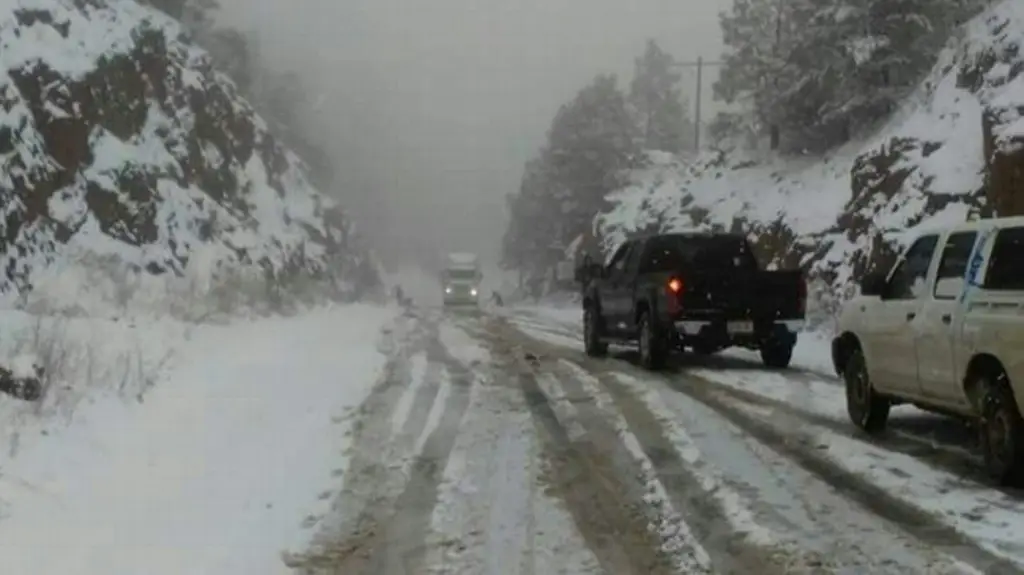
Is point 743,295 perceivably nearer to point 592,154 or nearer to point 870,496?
point 870,496

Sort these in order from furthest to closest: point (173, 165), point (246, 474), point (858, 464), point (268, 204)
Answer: point (268, 204)
point (173, 165)
point (858, 464)
point (246, 474)

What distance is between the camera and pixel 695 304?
15.1 metres

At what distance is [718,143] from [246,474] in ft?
126

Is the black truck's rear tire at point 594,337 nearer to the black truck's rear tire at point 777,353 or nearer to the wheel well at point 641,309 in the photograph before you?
the wheel well at point 641,309

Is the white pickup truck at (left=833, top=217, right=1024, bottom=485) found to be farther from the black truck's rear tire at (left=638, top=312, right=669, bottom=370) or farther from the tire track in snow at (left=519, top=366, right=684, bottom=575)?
the black truck's rear tire at (left=638, top=312, right=669, bottom=370)

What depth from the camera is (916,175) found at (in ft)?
75.5

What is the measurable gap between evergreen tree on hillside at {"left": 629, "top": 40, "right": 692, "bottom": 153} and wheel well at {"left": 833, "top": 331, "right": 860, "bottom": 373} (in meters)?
62.5

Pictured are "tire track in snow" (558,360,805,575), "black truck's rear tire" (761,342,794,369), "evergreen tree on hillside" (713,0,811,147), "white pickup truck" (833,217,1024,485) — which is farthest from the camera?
"evergreen tree on hillside" (713,0,811,147)

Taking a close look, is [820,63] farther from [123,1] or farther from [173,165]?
[123,1]

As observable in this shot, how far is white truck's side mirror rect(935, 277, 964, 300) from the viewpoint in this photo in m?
8.19

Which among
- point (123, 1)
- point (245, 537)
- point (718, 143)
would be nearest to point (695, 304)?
point (245, 537)

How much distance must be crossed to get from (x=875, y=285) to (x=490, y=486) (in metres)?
4.53

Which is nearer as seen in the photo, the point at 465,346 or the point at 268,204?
the point at 465,346

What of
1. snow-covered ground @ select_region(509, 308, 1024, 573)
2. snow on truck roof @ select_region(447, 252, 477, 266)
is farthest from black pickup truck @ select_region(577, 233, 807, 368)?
snow on truck roof @ select_region(447, 252, 477, 266)
